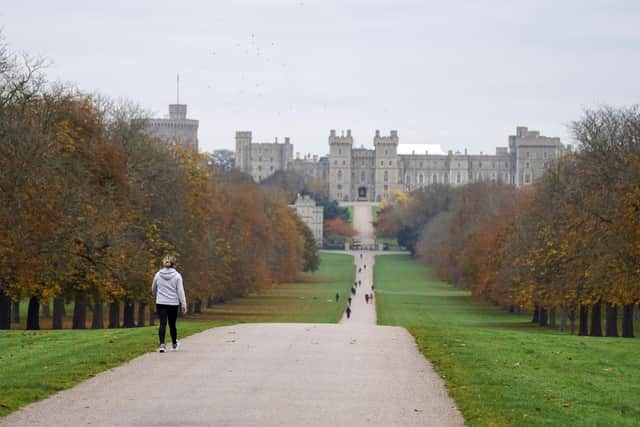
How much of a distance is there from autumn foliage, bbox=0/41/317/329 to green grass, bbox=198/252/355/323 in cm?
283

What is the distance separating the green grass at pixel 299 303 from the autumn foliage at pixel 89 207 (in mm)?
2830

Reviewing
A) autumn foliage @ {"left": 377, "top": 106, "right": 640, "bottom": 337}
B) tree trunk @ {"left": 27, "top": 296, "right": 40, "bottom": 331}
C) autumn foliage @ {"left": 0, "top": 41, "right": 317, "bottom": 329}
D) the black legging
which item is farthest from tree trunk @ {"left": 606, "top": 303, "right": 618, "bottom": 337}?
the black legging

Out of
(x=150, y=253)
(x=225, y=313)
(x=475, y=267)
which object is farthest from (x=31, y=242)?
(x=475, y=267)

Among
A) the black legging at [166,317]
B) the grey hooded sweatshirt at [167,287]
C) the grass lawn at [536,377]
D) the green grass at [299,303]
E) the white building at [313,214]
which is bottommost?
the green grass at [299,303]

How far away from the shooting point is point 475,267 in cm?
6506

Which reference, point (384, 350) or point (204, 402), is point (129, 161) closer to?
point (384, 350)

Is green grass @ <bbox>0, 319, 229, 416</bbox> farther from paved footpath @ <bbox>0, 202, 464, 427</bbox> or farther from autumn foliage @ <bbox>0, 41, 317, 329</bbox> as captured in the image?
autumn foliage @ <bbox>0, 41, 317, 329</bbox>

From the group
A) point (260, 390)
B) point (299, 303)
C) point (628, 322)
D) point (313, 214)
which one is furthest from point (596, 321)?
point (313, 214)

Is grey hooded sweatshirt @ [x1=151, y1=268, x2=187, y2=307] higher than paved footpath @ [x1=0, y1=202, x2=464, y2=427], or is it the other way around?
grey hooded sweatshirt @ [x1=151, y1=268, x2=187, y2=307]

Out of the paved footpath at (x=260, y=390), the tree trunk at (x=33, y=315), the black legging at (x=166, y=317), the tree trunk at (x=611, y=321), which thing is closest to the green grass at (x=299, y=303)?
the tree trunk at (x=33, y=315)

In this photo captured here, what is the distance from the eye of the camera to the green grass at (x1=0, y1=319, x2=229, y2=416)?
12984 millimetres

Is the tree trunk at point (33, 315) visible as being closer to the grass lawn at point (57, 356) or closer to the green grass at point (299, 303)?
the green grass at point (299, 303)

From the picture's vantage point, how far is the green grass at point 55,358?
1298cm

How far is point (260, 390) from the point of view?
13.2 metres
